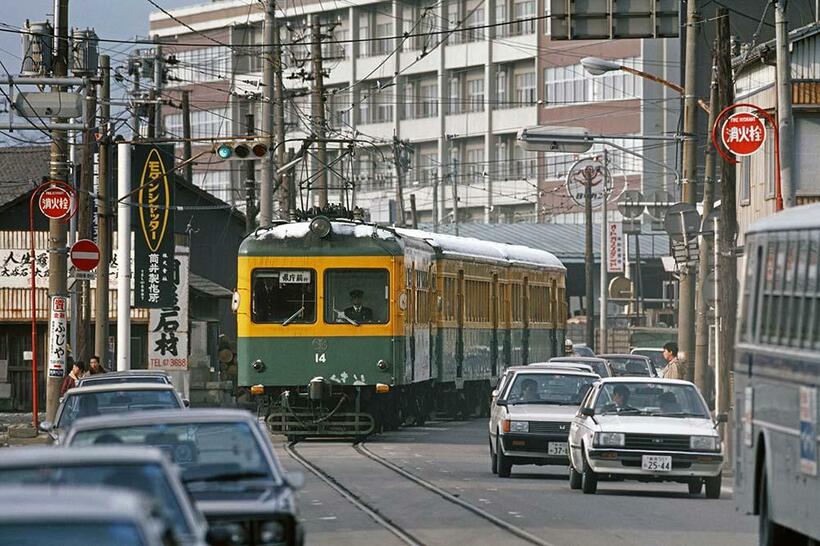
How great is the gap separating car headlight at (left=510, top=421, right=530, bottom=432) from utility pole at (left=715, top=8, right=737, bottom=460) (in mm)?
3876

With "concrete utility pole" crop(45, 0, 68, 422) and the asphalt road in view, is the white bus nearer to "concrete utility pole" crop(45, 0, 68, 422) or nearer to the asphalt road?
the asphalt road

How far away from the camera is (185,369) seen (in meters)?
36.6

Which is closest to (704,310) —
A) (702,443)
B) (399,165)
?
(702,443)

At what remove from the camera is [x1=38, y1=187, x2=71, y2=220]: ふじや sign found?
31234mm

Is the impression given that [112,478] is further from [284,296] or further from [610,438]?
[284,296]

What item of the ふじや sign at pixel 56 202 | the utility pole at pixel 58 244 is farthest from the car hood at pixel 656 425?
the utility pole at pixel 58 244

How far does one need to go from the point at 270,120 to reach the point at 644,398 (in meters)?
17.6

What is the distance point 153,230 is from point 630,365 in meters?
10.9

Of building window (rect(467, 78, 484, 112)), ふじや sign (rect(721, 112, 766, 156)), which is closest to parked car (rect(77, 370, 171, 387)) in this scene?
ふじや sign (rect(721, 112, 766, 156))

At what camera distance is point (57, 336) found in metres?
32.7

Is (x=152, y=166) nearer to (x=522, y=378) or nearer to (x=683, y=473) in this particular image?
(x=522, y=378)

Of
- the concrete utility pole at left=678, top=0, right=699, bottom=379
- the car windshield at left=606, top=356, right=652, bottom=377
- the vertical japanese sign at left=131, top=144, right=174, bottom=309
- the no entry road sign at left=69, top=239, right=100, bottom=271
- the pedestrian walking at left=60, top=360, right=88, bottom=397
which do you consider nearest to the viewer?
the concrete utility pole at left=678, top=0, right=699, bottom=379

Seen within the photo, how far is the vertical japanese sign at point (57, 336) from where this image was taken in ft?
107

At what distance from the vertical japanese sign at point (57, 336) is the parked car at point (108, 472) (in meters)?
23.9
